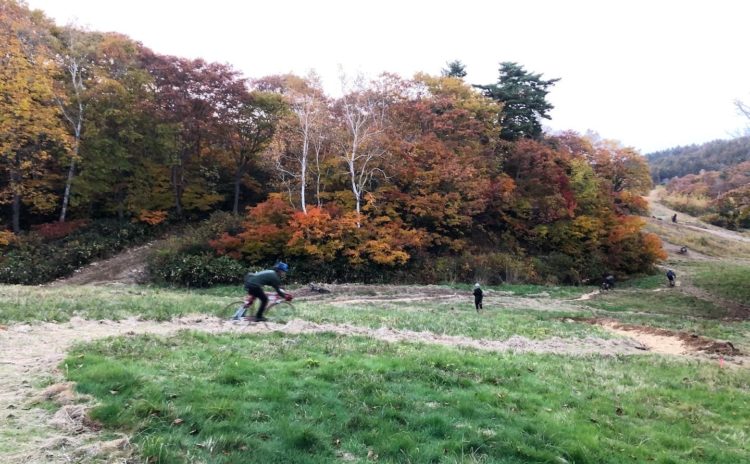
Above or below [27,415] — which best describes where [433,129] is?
above

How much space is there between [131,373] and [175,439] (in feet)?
7.92

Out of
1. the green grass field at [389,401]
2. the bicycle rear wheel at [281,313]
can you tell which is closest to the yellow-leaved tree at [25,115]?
the green grass field at [389,401]

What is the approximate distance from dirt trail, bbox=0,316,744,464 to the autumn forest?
16.8 m

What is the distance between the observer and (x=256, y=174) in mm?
43750

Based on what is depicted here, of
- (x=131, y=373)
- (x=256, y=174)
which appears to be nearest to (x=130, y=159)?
(x=256, y=174)

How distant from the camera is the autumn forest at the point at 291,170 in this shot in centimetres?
3150

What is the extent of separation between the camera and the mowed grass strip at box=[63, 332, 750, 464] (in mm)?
6043

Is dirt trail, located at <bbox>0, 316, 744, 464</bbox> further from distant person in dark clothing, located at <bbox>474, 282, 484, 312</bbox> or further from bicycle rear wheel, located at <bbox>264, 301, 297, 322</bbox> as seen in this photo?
distant person in dark clothing, located at <bbox>474, 282, 484, 312</bbox>

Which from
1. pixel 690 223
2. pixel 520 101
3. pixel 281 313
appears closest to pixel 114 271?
pixel 281 313

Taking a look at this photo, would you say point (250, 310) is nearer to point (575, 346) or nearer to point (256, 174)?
point (575, 346)

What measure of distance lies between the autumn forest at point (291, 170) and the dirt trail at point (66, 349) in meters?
16.8

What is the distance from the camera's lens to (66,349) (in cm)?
974

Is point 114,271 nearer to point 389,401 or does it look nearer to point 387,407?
point 389,401

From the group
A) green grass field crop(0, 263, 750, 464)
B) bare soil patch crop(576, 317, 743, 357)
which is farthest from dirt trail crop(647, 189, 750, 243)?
green grass field crop(0, 263, 750, 464)
